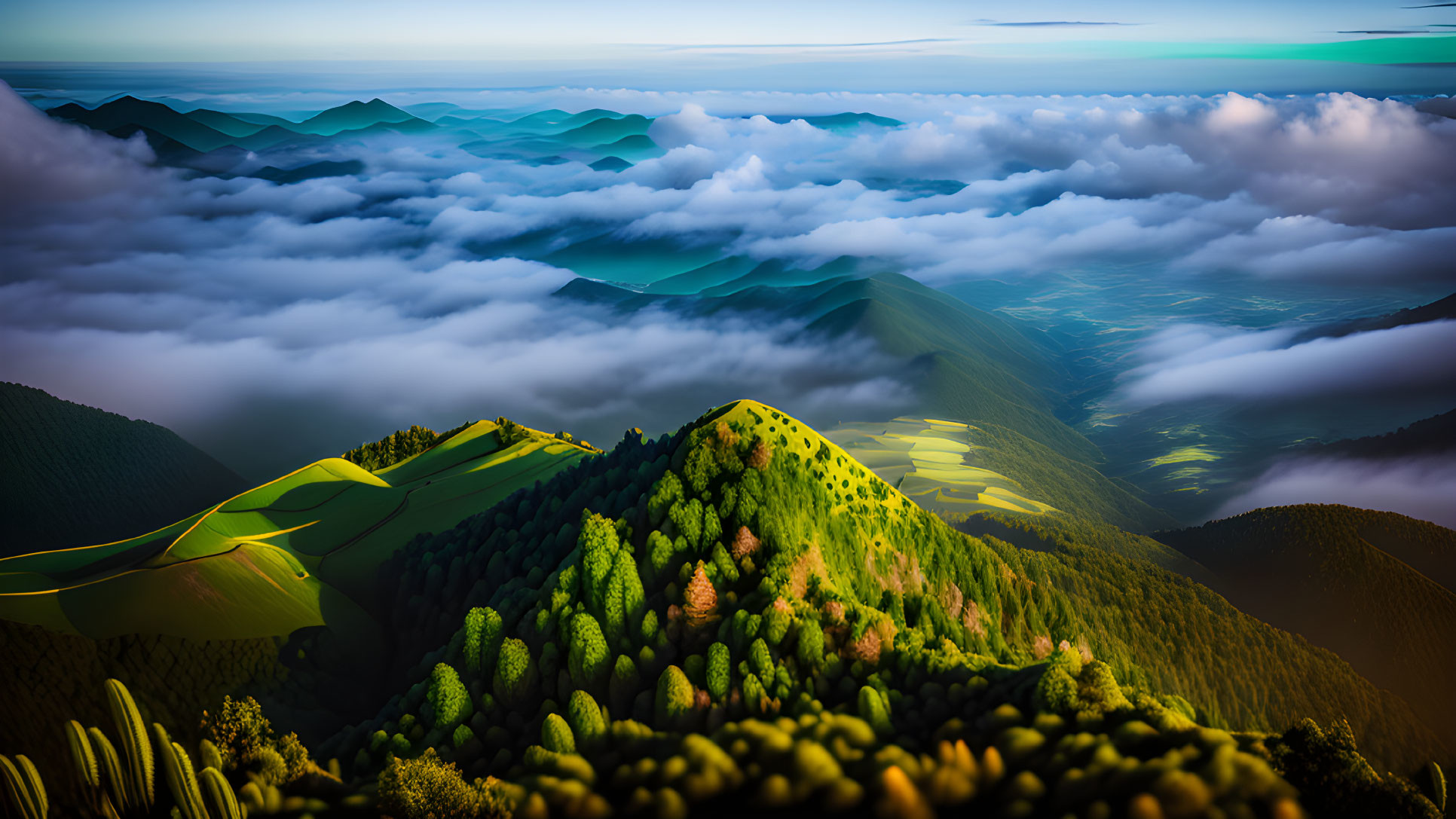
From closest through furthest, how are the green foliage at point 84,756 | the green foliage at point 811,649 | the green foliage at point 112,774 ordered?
the green foliage at point 84,756
the green foliage at point 112,774
the green foliage at point 811,649

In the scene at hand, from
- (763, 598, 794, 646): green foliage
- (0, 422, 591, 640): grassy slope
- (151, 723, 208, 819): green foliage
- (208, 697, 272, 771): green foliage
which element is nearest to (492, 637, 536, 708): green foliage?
(208, 697, 272, 771): green foliage

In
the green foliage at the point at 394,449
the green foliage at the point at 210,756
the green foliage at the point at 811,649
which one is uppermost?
the green foliage at the point at 811,649

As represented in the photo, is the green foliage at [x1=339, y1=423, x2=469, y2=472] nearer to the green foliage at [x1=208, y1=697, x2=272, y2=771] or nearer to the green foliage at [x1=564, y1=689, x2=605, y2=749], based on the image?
the green foliage at [x1=208, y1=697, x2=272, y2=771]

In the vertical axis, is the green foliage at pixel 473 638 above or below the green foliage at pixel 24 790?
above

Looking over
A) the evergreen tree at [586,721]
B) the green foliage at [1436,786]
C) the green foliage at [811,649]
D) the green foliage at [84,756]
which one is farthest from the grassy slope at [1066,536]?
the green foliage at [84,756]

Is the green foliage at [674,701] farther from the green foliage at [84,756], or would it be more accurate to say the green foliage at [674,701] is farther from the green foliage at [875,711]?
the green foliage at [84,756]

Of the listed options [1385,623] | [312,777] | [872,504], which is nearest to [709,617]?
[872,504]

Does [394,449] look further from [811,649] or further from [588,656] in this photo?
[811,649]
